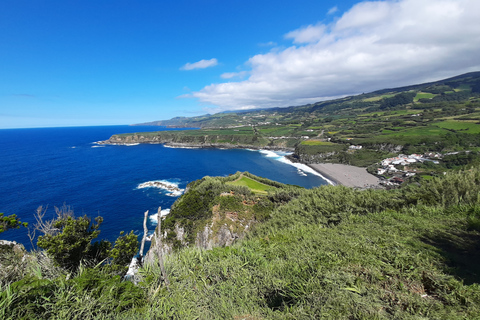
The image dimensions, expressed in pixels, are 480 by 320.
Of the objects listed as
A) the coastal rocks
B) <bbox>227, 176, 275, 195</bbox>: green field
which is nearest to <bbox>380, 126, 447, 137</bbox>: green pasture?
<bbox>227, 176, 275, 195</bbox>: green field

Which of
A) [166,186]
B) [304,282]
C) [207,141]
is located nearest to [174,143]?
[207,141]

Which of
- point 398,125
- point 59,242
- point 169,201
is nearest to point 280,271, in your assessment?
point 59,242

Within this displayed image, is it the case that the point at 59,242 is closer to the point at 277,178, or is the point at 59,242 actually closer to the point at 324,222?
the point at 324,222

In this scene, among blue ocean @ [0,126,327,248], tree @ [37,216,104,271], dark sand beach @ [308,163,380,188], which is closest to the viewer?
tree @ [37,216,104,271]

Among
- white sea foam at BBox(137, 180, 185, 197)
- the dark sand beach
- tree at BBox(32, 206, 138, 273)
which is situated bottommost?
the dark sand beach

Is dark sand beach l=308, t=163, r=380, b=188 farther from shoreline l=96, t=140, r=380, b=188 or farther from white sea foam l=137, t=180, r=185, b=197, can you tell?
white sea foam l=137, t=180, r=185, b=197

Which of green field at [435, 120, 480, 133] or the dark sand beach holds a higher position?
green field at [435, 120, 480, 133]

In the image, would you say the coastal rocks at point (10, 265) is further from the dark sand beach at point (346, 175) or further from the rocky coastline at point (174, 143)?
the rocky coastline at point (174, 143)
